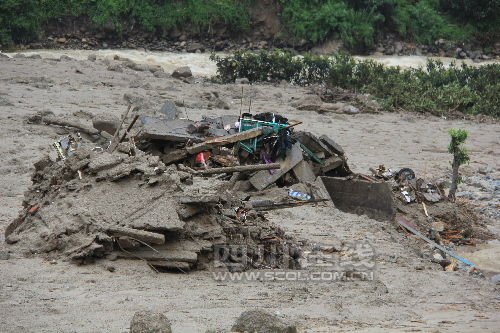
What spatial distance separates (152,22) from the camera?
3058cm

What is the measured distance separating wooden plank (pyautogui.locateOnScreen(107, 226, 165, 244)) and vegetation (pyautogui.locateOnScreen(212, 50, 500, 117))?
41.4 feet

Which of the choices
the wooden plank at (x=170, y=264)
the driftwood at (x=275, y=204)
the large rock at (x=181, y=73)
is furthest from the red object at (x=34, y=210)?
the large rock at (x=181, y=73)

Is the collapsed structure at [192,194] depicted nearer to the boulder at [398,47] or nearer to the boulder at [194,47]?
the boulder at [194,47]

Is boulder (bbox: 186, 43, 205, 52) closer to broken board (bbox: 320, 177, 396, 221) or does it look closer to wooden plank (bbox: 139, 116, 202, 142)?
wooden plank (bbox: 139, 116, 202, 142)

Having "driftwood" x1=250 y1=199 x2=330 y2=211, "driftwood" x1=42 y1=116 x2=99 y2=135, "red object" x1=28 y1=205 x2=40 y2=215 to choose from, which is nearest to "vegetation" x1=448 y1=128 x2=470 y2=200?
"driftwood" x1=250 y1=199 x2=330 y2=211

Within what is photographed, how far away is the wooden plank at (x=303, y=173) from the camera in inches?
424

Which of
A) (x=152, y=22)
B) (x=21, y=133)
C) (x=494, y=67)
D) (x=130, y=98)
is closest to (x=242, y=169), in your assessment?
(x=21, y=133)

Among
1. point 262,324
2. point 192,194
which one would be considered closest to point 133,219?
point 192,194

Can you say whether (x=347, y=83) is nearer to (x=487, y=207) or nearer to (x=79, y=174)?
(x=487, y=207)

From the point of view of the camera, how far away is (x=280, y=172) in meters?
10.7

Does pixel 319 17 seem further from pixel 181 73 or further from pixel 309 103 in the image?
pixel 309 103

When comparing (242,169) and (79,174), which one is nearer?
(79,174)

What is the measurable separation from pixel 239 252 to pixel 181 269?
633 mm

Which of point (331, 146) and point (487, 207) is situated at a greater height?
point (331, 146)
